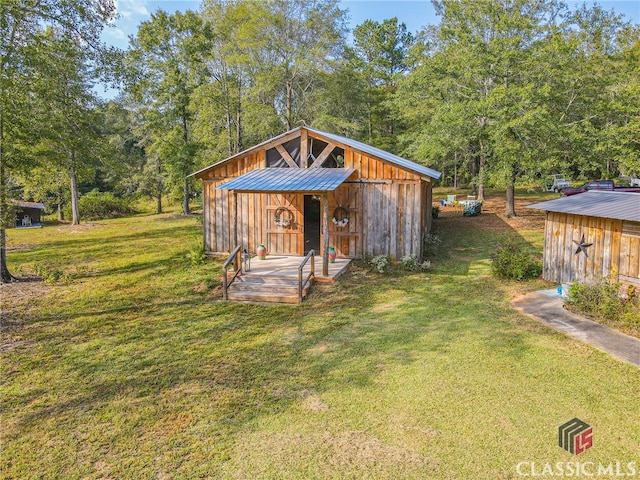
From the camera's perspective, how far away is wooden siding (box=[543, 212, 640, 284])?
9.50m

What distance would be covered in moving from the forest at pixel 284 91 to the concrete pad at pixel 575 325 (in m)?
9.30

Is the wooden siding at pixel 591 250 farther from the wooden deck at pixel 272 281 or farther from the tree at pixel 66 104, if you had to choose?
the tree at pixel 66 104

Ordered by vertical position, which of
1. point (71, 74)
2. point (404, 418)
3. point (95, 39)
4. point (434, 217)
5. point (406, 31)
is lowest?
point (404, 418)

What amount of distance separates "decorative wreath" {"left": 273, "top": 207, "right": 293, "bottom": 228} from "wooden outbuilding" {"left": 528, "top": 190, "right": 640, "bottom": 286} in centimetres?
720

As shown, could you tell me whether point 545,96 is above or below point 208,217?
above

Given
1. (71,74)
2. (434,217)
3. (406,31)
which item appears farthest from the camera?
(406,31)

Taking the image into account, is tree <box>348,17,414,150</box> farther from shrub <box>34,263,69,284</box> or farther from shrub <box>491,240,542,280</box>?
shrub <box>34,263,69,284</box>

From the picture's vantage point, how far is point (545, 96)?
58.6 feet

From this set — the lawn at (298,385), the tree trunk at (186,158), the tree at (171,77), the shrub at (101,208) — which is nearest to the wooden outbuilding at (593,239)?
the lawn at (298,385)

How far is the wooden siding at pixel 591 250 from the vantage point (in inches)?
374

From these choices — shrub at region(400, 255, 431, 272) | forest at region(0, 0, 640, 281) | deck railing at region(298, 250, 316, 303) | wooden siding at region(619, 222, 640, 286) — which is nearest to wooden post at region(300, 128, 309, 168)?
deck railing at region(298, 250, 316, 303)

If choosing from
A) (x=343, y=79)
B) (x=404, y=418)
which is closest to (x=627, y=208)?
(x=404, y=418)

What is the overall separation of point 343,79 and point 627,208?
69.7 feet

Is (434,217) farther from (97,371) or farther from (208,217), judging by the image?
(97,371)
